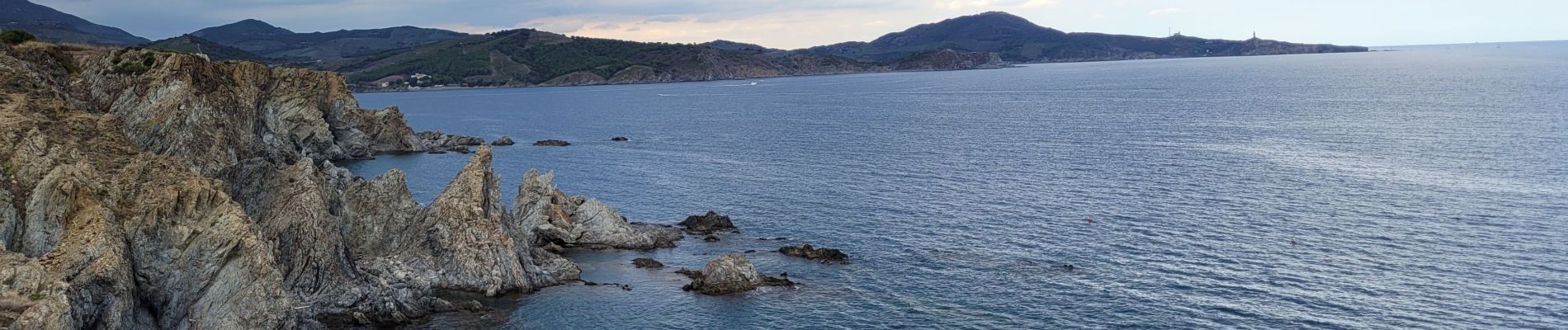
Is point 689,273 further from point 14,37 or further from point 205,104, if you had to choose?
point 14,37

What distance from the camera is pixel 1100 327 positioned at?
5881 centimetres

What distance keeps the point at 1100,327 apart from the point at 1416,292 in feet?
65.4

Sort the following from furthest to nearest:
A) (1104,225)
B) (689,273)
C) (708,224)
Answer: (708,224) < (1104,225) < (689,273)

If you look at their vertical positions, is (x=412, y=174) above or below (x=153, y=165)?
below

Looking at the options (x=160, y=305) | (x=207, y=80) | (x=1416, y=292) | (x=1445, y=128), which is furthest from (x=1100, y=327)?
(x=1445, y=128)

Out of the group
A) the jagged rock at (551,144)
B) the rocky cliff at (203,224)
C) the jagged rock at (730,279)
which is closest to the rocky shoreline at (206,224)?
the rocky cliff at (203,224)

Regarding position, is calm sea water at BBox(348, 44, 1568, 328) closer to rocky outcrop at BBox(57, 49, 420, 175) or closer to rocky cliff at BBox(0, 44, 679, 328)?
rocky cliff at BBox(0, 44, 679, 328)

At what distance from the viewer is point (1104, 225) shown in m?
86.4

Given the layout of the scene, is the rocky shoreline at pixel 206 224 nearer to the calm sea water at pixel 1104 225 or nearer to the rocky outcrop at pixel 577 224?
the rocky outcrop at pixel 577 224

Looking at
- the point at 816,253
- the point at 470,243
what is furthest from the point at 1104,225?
the point at 470,243

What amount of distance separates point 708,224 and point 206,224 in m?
46.2

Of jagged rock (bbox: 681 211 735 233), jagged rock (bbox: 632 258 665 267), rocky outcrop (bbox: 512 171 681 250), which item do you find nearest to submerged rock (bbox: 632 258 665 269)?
jagged rock (bbox: 632 258 665 267)

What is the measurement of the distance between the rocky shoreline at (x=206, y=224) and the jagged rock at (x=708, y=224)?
2.39 meters

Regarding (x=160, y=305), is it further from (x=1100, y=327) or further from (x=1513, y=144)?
(x=1513, y=144)
